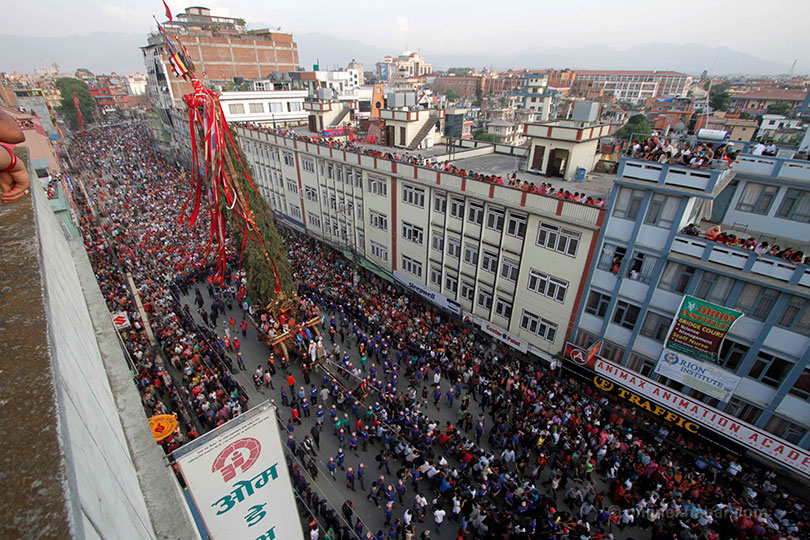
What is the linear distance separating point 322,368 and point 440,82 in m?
191

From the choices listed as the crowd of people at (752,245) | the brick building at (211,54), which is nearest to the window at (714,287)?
the crowd of people at (752,245)

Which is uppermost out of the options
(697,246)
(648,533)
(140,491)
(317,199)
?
(140,491)

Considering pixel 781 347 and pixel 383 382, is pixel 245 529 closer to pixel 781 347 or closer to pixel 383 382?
pixel 383 382

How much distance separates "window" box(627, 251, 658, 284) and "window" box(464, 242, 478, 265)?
7.98 meters

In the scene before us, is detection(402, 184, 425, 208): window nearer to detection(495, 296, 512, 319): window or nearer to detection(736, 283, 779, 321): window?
detection(495, 296, 512, 319): window

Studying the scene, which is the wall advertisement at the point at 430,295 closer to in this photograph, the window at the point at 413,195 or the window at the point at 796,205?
the window at the point at 413,195

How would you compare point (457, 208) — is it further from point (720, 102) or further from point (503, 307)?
point (720, 102)

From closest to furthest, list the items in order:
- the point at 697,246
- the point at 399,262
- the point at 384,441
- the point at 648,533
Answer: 1. the point at 648,533
2. the point at 697,246
3. the point at 384,441
4. the point at 399,262

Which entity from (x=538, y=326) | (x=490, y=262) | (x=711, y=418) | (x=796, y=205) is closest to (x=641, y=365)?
(x=711, y=418)

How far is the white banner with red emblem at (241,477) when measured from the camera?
724cm

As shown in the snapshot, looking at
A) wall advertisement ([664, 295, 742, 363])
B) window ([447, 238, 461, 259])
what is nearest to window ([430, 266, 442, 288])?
window ([447, 238, 461, 259])

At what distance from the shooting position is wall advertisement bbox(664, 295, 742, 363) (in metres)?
14.5

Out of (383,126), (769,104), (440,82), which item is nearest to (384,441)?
(383,126)

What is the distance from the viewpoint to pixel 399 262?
27547 millimetres
